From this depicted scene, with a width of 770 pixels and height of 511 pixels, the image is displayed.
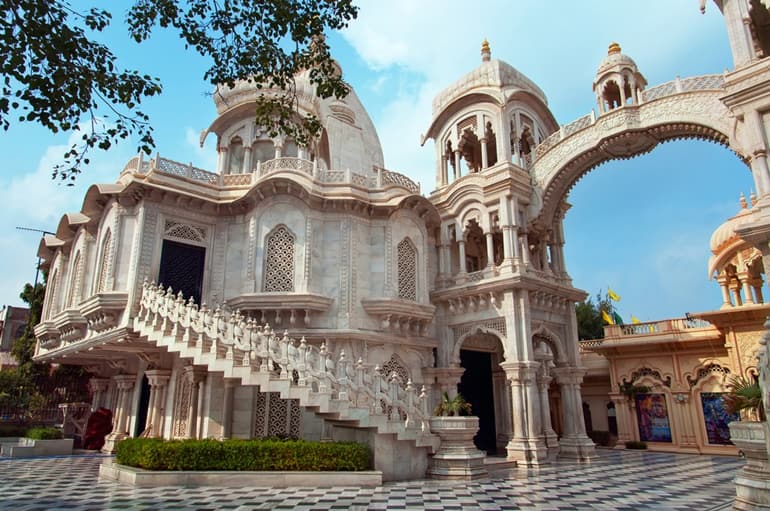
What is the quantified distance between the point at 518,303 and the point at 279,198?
7.49 metres

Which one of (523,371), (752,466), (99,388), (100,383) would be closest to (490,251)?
(523,371)

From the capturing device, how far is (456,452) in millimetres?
12078

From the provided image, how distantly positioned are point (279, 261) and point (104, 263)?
480 cm

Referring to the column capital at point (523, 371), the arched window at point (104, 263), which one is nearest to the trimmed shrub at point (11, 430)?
the arched window at point (104, 263)

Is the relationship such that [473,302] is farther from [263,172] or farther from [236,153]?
[236,153]

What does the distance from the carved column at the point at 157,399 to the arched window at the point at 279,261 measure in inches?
145

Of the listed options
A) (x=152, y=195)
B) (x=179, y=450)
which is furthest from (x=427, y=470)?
(x=152, y=195)

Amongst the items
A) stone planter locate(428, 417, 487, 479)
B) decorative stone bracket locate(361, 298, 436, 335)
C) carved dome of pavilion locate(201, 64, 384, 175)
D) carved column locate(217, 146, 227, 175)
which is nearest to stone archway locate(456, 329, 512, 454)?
decorative stone bracket locate(361, 298, 436, 335)

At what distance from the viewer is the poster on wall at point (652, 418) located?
803 inches

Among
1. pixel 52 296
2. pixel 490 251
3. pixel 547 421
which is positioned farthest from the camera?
pixel 52 296

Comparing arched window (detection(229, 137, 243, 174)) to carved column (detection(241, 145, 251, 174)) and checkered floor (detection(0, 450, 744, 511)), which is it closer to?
carved column (detection(241, 145, 251, 174))

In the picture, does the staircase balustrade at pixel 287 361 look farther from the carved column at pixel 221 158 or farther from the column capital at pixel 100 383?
the carved column at pixel 221 158

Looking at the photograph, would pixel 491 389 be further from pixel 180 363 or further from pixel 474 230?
pixel 180 363

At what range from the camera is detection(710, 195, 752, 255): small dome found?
19.4 metres
